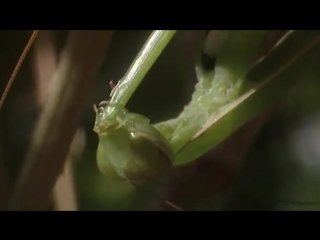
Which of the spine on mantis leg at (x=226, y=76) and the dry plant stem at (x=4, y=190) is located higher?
the spine on mantis leg at (x=226, y=76)

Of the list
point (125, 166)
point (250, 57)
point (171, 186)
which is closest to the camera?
point (125, 166)

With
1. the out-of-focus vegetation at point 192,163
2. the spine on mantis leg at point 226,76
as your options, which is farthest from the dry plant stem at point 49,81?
the spine on mantis leg at point 226,76

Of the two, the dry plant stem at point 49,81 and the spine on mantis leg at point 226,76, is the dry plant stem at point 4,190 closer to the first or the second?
the dry plant stem at point 49,81

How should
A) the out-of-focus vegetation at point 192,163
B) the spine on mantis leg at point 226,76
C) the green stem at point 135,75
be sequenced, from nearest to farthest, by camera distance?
1. the green stem at point 135,75
2. the spine on mantis leg at point 226,76
3. the out-of-focus vegetation at point 192,163

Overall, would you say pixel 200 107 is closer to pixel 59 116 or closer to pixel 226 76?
pixel 226 76

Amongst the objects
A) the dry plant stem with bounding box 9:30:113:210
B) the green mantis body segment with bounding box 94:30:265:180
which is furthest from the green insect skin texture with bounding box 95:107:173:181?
the dry plant stem with bounding box 9:30:113:210

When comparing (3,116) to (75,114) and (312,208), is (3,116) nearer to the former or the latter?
(75,114)
